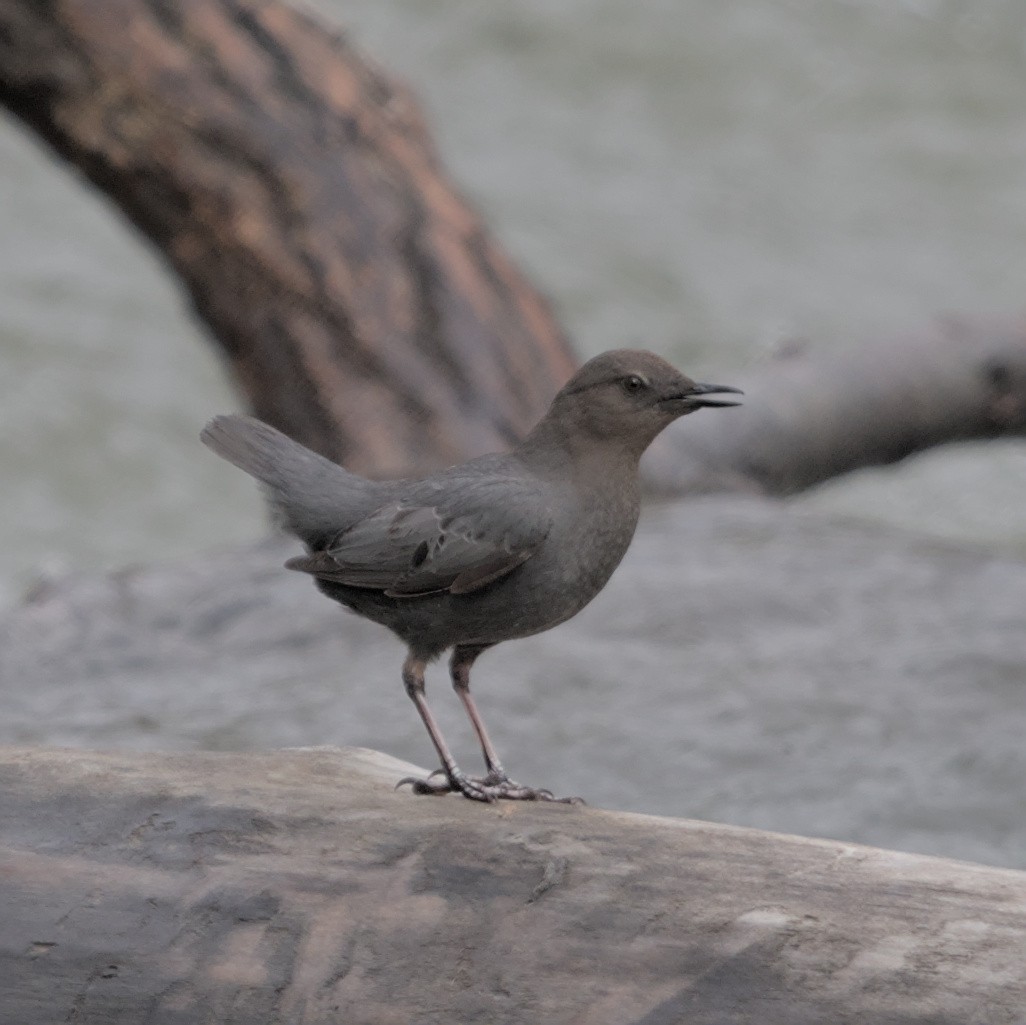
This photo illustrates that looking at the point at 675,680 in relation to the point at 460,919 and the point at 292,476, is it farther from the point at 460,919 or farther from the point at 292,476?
the point at 460,919

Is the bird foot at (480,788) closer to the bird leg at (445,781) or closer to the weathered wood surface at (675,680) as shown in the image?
the bird leg at (445,781)

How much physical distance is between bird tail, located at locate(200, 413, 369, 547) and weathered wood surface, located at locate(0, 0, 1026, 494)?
261cm

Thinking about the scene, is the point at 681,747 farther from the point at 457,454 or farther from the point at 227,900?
the point at 227,900

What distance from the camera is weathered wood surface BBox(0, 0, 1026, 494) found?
6035mm

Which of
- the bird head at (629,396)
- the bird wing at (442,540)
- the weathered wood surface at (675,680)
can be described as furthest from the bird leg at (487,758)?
the weathered wood surface at (675,680)

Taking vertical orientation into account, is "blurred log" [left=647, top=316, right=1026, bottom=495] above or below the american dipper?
above

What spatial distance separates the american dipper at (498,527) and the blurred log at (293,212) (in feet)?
8.79

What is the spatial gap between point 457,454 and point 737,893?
3676 mm

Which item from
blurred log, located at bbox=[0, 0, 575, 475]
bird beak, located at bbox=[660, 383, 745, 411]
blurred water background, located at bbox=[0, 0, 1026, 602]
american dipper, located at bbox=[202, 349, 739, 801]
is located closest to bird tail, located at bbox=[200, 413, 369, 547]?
american dipper, located at bbox=[202, 349, 739, 801]

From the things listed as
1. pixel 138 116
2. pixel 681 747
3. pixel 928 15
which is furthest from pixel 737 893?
pixel 928 15

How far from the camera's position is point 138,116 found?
604 cm

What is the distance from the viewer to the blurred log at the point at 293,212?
6031 millimetres

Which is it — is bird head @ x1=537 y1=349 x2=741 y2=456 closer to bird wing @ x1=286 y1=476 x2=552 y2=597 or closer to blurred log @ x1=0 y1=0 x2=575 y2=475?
bird wing @ x1=286 y1=476 x2=552 y2=597

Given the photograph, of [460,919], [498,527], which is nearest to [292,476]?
[498,527]
